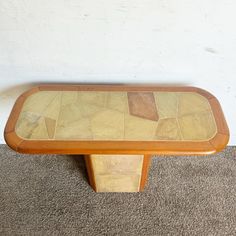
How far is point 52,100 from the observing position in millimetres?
958

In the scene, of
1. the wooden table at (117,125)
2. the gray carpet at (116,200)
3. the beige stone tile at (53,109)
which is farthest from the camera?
the gray carpet at (116,200)

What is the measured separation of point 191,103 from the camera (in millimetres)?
948

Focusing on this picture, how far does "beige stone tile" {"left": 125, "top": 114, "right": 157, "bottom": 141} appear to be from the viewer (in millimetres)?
818

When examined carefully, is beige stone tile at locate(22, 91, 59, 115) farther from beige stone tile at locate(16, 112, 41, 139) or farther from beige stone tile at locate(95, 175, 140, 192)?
beige stone tile at locate(95, 175, 140, 192)

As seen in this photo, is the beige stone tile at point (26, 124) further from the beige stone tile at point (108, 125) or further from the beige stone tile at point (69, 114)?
the beige stone tile at point (108, 125)

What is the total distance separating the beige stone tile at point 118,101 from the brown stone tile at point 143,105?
2cm

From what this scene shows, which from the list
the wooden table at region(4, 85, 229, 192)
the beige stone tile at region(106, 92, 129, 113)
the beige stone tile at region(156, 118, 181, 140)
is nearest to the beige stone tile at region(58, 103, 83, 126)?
the wooden table at region(4, 85, 229, 192)

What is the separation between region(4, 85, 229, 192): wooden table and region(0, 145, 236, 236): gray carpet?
0.45ft

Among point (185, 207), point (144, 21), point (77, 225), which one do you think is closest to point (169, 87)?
point (144, 21)

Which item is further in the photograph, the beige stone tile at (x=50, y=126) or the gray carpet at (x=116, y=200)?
the gray carpet at (x=116, y=200)

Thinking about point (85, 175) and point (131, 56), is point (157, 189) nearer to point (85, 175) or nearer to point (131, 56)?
point (85, 175)

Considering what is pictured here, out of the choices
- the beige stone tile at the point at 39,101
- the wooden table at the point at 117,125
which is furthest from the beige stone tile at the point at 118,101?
the beige stone tile at the point at 39,101

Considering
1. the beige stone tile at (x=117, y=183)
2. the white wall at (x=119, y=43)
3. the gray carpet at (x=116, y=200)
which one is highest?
the white wall at (x=119, y=43)

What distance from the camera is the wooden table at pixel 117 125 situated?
792 mm
